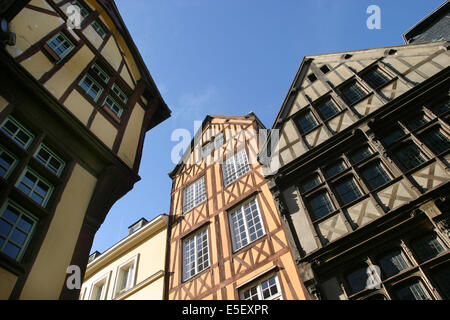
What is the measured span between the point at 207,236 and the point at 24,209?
23.0 ft

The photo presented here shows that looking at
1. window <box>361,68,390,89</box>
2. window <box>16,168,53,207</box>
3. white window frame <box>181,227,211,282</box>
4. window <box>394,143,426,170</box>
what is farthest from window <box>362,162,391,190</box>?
window <box>16,168,53,207</box>

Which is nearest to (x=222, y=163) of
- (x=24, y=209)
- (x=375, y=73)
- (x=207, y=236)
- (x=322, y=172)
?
(x=207, y=236)

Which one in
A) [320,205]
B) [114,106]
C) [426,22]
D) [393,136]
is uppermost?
[426,22]

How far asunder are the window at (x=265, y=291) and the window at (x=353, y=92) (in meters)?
5.93

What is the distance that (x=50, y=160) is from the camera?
6.95 m

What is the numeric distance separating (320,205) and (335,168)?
4.00ft

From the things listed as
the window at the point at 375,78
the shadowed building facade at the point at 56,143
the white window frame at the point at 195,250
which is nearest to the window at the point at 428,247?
the window at the point at 375,78

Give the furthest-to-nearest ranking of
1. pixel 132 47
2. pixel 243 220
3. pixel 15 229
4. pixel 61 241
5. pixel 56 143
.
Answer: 1. pixel 243 220
2. pixel 132 47
3. pixel 56 143
4. pixel 61 241
5. pixel 15 229

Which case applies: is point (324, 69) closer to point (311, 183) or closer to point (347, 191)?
point (311, 183)

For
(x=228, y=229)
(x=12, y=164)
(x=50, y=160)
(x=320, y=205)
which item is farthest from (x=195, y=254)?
(x=12, y=164)

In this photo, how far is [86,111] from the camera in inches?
312

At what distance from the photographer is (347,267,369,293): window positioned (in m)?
7.31
